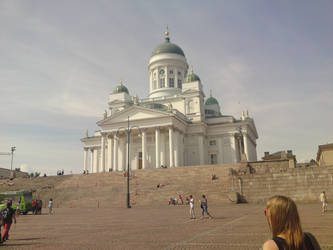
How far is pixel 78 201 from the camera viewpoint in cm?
3778

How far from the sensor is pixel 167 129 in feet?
195

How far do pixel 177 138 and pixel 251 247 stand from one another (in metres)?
49.8

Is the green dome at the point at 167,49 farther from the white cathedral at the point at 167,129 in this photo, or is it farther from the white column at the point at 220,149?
the white column at the point at 220,149

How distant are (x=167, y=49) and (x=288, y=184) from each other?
5246 cm

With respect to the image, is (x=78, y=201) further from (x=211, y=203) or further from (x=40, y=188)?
(x=211, y=203)

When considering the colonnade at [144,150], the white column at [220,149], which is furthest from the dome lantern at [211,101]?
the colonnade at [144,150]

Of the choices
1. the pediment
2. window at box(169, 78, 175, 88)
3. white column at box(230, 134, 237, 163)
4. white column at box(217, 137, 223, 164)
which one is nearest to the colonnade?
the pediment

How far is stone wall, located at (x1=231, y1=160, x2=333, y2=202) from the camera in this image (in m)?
30.9

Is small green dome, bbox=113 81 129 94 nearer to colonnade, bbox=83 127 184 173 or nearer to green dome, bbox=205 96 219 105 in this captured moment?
colonnade, bbox=83 127 184 173

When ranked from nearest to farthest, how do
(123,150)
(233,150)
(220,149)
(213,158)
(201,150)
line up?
(201,150), (123,150), (233,150), (220,149), (213,158)

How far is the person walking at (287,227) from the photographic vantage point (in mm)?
3049

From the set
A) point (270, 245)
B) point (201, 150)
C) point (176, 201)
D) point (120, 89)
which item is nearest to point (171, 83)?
point (120, 89)

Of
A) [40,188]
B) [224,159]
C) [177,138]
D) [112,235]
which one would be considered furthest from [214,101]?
[112,235]

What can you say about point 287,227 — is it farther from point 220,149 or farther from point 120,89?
point 120,89
